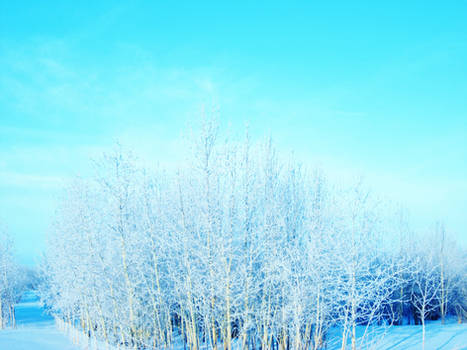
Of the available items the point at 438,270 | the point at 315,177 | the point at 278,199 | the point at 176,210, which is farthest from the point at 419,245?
the point at 176,210

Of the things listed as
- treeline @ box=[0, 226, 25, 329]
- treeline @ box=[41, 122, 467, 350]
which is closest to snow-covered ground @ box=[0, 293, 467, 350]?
treeline @ box=[41, 122, 467, 350]

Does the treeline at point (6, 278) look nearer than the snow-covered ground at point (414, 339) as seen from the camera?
No

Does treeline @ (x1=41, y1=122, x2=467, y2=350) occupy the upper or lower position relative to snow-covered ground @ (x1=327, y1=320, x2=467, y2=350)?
upper

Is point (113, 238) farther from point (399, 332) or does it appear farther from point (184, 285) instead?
point (399, 332)

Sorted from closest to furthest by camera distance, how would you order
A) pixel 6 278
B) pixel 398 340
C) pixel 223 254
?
pixel 223 254 < pixel 398 340 < pixel 6 278

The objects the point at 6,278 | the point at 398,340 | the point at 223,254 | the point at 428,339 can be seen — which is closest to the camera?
the point at 223,254

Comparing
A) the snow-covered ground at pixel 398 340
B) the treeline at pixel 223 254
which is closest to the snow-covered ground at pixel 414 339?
the snow-covered ground at pixel 398 340

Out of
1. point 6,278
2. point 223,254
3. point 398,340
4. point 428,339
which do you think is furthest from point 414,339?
point 6,278

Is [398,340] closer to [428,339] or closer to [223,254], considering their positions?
[428,339]

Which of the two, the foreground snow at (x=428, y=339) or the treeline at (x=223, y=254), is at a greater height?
the treeline at (x=223, y=254)

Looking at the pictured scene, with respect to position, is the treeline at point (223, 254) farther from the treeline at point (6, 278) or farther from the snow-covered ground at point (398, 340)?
the treeline at point (6, 278)

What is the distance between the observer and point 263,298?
9797 millimetres

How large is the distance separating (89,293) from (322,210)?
28.9ft

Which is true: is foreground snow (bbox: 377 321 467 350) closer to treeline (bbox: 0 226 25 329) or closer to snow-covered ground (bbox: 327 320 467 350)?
snow-covered ground (bbox: 327 320 467 350)
